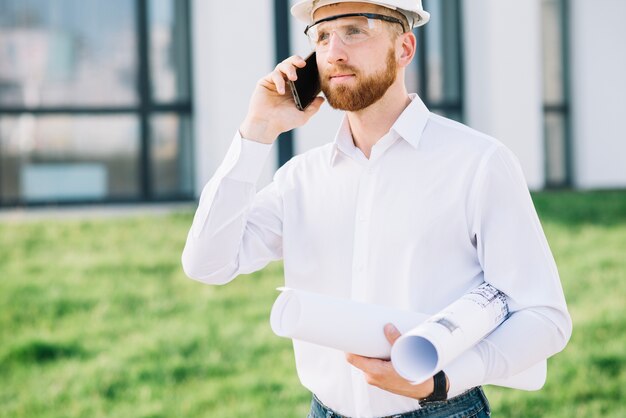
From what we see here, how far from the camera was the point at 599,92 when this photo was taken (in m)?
11.5

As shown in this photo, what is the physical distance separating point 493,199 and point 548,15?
34.1ft

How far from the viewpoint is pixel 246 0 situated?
9.05 metres

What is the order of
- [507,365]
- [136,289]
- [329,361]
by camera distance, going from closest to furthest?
[507,365] < [329,361] < [136,289]

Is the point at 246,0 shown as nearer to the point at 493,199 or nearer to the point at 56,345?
the point at 56,345

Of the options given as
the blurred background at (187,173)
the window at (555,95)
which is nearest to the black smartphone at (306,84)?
the blurred background at (187,173)

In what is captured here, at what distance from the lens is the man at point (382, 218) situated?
198 centimetres

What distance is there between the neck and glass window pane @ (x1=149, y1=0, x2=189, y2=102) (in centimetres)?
752

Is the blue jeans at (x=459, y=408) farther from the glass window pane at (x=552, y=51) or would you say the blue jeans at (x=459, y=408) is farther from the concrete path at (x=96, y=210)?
the glass window pane at (x=552, y=51)

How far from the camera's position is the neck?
Answer: 2.23 metres

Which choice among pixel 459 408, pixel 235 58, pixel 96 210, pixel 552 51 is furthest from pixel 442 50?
pixel 459 408

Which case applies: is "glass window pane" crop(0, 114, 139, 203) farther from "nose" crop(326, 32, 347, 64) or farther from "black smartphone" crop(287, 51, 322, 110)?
"nose" crop(326, 32, 347, 64)

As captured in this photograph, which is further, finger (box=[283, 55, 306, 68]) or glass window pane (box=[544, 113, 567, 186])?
glass window pane (box=[544, 113, 567, 186])

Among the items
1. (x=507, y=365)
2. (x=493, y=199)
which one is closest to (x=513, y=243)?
(x=493, y=199)

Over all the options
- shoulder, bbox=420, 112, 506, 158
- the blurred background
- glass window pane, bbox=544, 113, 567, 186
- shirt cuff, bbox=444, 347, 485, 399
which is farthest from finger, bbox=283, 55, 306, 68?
glass window pane, bbox=544, 113, 567, 186
